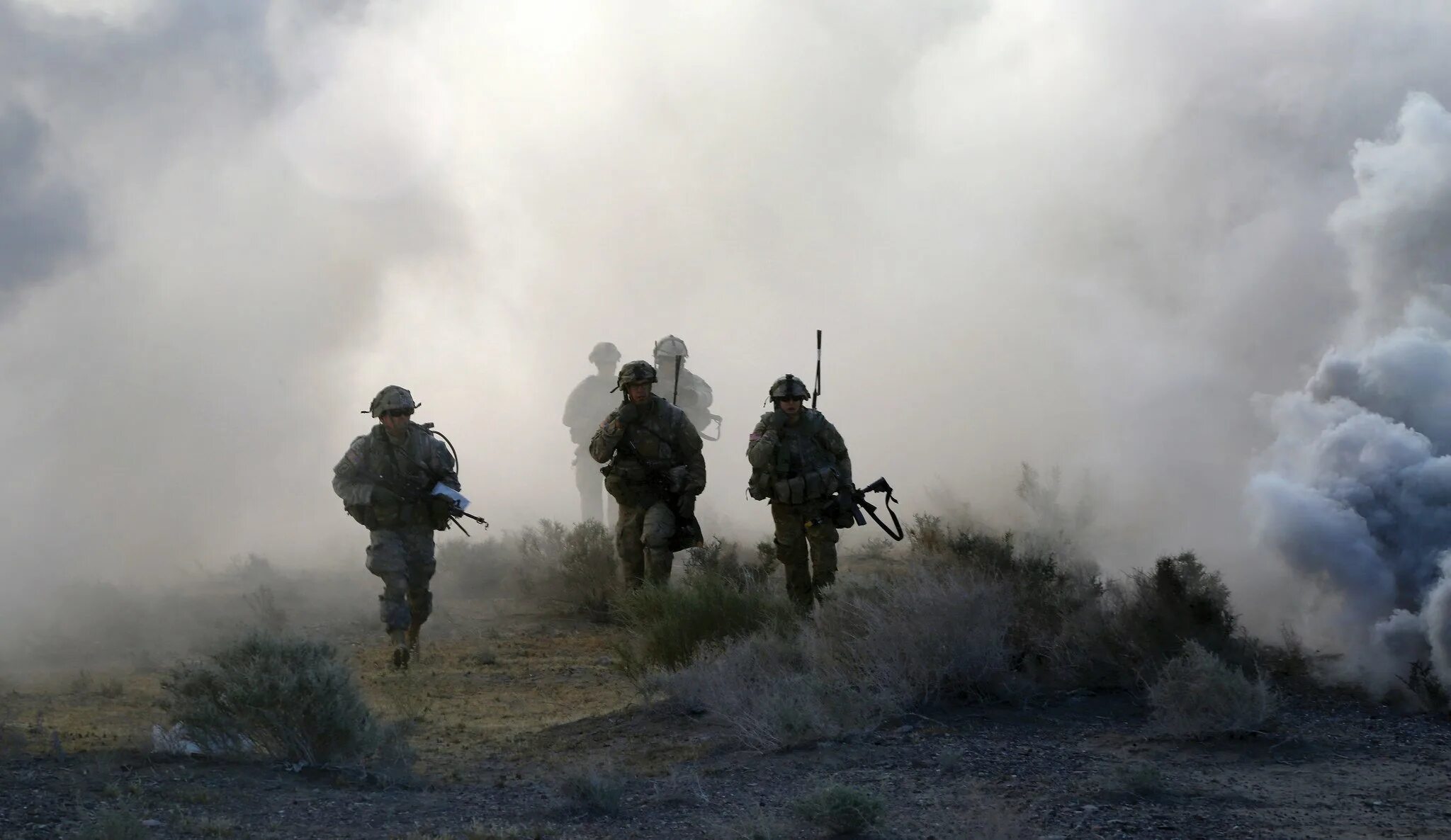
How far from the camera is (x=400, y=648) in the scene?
11211 millimetres

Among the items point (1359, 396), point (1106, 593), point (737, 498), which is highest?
point (737, 498)

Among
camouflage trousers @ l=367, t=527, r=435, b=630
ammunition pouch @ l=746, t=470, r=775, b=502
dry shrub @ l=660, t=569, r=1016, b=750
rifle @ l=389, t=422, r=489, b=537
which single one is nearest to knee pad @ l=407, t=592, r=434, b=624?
camouflage trousers @ l=367, t=527, r=435, b=630

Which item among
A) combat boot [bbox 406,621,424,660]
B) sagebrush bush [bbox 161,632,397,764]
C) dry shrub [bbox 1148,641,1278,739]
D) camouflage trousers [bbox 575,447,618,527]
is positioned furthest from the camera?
camouflage trousers [bbox 575,447,618,527]

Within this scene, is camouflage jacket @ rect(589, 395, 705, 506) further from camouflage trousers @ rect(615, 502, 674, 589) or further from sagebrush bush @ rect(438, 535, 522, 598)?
sagebrush bush @ rect(438, 535, 522, 598)

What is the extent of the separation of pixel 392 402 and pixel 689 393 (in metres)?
7.69

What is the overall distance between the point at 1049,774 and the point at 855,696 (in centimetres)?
146

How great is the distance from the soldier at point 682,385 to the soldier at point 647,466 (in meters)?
5.04

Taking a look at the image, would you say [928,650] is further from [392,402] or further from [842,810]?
[392,402]

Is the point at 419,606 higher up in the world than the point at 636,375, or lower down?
lower down

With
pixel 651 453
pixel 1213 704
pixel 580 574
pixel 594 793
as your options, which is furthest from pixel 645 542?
pixel 594 793

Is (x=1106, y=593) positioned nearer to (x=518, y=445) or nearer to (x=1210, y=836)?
(x=1210, y=836)

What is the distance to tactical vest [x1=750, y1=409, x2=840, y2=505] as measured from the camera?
11227mm

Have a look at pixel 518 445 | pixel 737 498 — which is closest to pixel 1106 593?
pixel 737 498

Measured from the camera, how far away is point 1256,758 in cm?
681
